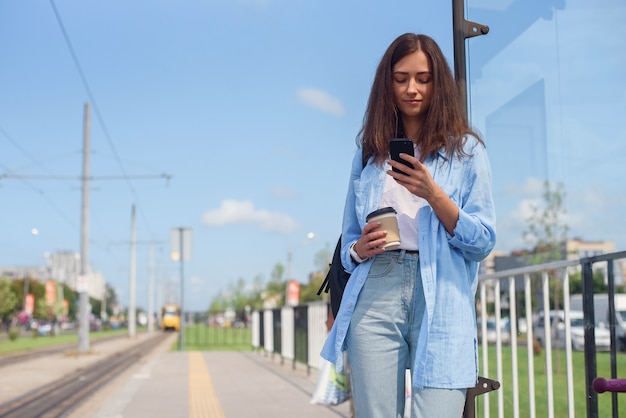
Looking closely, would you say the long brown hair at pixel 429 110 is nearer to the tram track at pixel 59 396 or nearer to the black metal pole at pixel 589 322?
the black metal pole at pixel 589 322

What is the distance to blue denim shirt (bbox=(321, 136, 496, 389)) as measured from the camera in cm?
226

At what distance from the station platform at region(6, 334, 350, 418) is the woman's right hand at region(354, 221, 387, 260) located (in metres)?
6.03

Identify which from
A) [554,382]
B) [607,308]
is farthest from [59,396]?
[607,308]

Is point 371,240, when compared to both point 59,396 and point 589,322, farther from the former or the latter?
point 59,396

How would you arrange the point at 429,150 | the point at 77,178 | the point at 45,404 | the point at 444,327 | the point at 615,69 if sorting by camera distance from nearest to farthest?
1. the point at 444,327
2. the point at 429,150
3. the point at 615,69
4. the point at 45,404
5. the point at 77,178

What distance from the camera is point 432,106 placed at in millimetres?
2492

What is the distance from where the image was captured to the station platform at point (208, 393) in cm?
866

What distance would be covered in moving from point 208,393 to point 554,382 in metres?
7.51

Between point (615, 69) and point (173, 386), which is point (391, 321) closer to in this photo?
point (615, 69)

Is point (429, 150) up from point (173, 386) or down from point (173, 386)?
up

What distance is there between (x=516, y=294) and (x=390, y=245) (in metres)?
1.95

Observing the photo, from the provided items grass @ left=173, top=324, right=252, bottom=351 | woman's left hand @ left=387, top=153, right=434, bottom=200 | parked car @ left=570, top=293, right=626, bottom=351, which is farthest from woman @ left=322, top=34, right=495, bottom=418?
grass @ left=173, top=324, right=252, bottom=351

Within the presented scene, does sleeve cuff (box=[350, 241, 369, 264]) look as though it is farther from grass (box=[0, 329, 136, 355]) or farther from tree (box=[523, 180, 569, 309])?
grass (box=[0, 329, 136, 355])

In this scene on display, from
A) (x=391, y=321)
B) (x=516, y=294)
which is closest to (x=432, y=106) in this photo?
(x=391, y=321)
